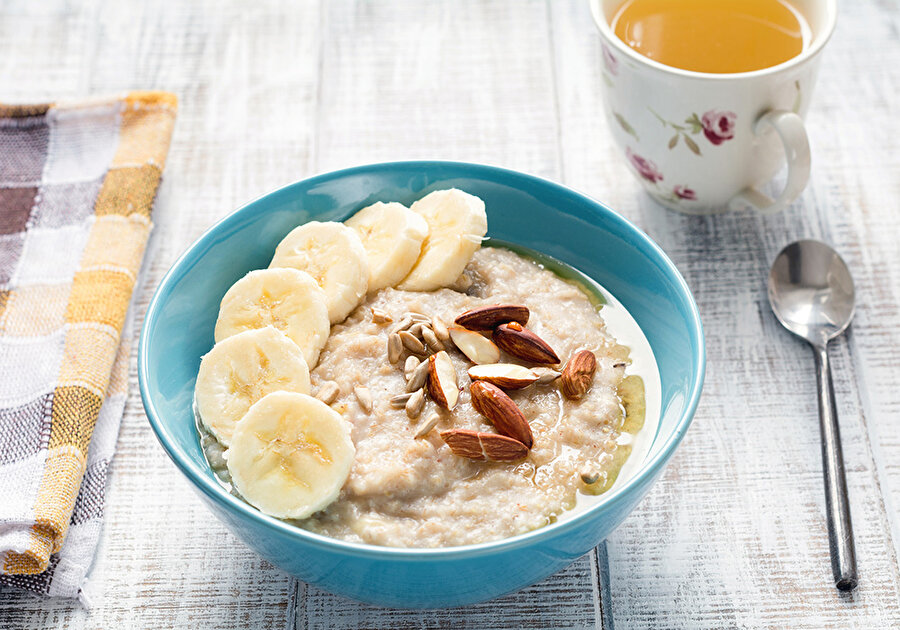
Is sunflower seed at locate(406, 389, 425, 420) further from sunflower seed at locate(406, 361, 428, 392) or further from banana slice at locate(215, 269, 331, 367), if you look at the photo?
banana slice at locate(215, 269, 331, 367)

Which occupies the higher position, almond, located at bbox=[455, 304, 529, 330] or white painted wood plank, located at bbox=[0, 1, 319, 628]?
almond, located at bbox=[455, 304, 529, 330]

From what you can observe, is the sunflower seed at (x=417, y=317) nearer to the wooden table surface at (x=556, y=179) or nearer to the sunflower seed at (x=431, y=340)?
the sunflower seed at (x=431, y=340)

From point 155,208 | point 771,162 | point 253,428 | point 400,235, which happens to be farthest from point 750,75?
point 155,208

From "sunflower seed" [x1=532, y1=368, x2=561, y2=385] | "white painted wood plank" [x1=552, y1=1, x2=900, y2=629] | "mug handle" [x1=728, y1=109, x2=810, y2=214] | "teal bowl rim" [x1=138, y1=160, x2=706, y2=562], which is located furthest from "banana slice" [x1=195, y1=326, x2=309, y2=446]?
"mug handle" [x1=728, y1=109, x2=810, y2=214]

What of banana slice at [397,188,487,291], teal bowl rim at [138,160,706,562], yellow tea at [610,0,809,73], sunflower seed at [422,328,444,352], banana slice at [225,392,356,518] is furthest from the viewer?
yellow tea at [610,0,809,73]

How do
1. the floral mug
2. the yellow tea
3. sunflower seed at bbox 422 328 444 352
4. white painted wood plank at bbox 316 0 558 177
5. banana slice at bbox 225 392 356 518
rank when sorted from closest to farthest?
1. banana slice at bbox 225 392 356 518
2. sunflower seed at bbox 422 328 444 352
3. the floral mug
4. the yellow tea
5. white painted wood plank at bbox 316 0 558 177

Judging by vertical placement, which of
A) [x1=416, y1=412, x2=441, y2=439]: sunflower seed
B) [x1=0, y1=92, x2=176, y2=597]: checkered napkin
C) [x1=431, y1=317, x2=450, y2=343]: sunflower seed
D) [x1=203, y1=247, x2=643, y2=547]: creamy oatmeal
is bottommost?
[x1=0, y1=92, x2=176, y2=597]: checkered napkin

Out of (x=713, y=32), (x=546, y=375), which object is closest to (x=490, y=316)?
(x=546, y=375)
